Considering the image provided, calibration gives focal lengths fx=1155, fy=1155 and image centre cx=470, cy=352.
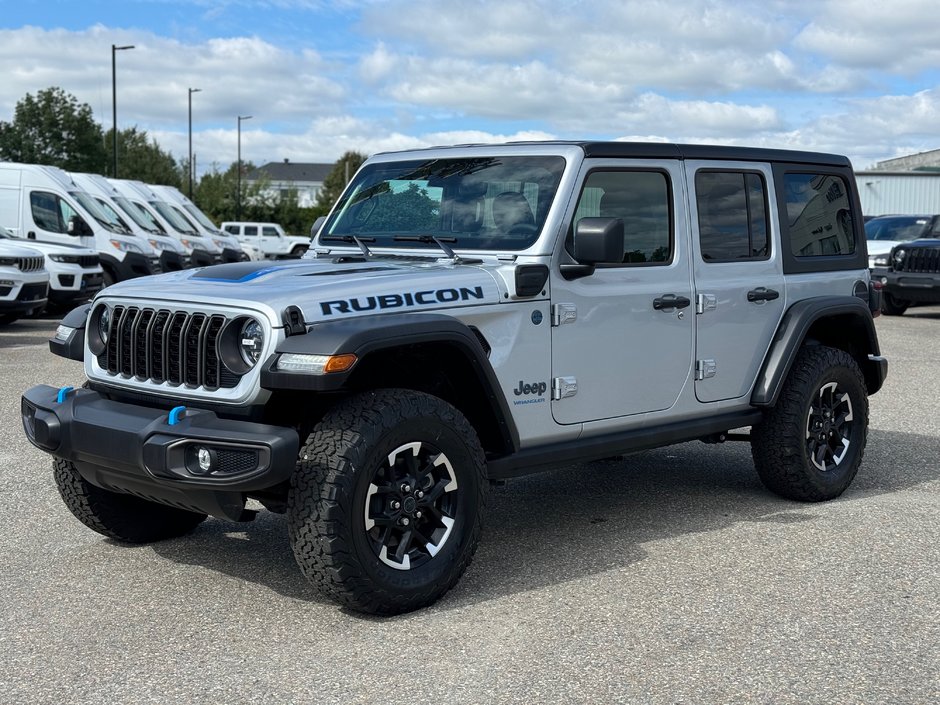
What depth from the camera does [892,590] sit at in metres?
4.75

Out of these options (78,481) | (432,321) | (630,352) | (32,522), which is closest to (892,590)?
(630,352)

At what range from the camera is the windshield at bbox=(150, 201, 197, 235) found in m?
24.1

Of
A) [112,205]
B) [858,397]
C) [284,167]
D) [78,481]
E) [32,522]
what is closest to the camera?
[78,481]

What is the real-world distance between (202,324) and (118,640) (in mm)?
1188

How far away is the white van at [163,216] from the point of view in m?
22.7

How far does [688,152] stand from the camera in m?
5.79

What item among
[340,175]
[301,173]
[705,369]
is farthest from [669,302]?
[301,173]

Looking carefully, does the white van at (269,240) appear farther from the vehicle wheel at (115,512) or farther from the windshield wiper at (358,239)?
the vehicle wheel at (115,512)

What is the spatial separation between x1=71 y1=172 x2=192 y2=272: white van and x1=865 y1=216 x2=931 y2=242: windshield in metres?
12.9

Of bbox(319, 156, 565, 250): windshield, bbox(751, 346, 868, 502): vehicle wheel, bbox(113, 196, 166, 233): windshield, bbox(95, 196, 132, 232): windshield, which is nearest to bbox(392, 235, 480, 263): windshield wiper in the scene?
bbox(319, 156, 565, 250): windshield

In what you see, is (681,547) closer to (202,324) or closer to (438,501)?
(438,501)

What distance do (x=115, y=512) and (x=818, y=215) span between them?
4.11m

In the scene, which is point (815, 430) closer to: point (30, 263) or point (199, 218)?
point (30, 263)

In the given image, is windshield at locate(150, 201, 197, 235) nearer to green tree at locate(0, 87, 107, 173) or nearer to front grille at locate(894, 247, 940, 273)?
front grille at locate(894, 247, 940, 273)
